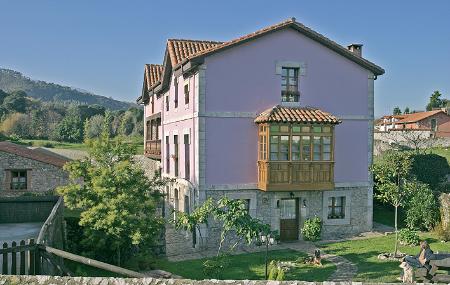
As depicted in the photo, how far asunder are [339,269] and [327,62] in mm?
10497

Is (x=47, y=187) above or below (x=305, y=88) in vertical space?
below

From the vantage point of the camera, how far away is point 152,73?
3259cm

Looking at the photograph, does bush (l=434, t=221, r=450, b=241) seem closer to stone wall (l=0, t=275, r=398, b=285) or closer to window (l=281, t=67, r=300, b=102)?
window (l=281, t=67, r=300, b=102)

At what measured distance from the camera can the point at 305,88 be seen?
2123 centimetres

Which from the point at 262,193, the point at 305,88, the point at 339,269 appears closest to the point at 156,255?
the point at 262,193

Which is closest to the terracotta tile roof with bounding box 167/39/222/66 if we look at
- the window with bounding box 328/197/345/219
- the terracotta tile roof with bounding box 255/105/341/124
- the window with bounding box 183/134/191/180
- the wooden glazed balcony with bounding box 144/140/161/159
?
the window with bounding box 183/134/191/180

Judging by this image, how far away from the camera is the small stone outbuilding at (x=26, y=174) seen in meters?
25.6

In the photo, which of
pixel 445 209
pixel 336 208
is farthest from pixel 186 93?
pixel 445 209

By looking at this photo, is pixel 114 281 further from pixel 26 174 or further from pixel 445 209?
pixel 26 174

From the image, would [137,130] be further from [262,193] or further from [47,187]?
[262,193]

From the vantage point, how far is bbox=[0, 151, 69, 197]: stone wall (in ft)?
83.9

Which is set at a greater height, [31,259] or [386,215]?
[31,259]

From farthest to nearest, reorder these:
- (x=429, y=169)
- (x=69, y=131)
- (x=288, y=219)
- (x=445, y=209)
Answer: (x=69, y=131), (x=429, y=169), (x=445, y=209), (x=288, y=219)

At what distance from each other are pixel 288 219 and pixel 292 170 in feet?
8.78
